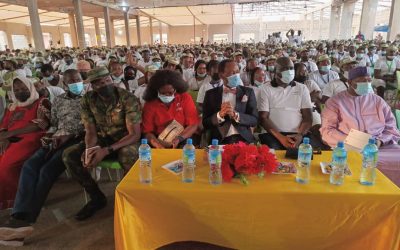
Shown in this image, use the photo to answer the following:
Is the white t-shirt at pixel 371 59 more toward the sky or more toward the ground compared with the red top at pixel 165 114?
more toward the sky

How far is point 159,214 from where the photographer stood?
6.22 feet

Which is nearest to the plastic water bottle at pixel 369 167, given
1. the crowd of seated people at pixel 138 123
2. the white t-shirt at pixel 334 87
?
the crowd of seated people at pixel 138 123

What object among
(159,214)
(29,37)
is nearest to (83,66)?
(159,214)

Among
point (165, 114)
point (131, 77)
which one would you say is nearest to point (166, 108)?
point (165, 114)

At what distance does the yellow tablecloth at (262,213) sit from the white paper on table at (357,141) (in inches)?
25.1

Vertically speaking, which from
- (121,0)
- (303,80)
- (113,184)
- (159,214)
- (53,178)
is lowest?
(113,184)

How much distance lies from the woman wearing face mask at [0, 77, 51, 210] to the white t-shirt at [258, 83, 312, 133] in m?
2.52

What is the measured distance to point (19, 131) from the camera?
10.8ft

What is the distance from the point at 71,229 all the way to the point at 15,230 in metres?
0.46

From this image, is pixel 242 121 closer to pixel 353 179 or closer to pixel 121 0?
pixel 353 179

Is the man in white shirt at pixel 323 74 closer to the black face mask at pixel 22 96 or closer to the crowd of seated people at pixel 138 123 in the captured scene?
the crowd of seated people at pixel 138 123

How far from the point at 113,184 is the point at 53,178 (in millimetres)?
846

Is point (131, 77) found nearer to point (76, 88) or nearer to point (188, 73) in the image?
point (188, 73)

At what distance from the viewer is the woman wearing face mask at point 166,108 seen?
3176 mm
